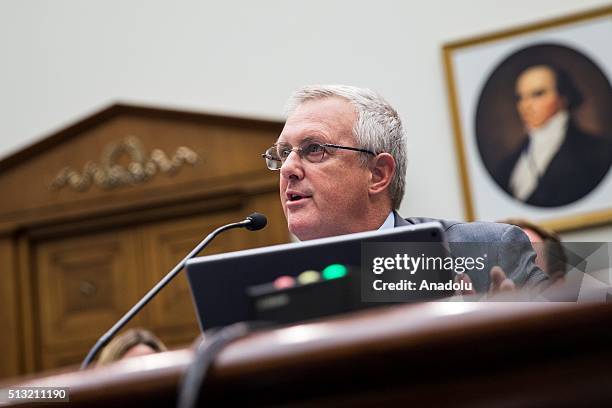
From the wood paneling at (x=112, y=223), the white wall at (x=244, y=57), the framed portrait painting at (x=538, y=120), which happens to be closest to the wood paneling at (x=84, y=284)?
the wood paneling at (x=112, y=223)

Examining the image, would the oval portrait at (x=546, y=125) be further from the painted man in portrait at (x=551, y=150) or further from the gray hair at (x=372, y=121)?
the gray hair at (x=372, y=121)

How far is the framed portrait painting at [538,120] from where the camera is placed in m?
5.36

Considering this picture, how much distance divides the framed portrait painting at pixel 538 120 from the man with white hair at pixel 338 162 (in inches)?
98.4

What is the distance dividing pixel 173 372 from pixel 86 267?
5637 millimetres

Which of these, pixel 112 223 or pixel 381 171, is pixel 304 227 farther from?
pixel 112 223

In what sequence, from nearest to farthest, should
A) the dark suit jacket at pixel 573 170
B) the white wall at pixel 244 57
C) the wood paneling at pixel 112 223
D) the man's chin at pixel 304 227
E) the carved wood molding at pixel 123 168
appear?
the man's chin at pixel 304 227, the dark suit jacket at pixel 573 170, the white wall at pixel 244 57, the wood paneling at pixel 112 223, the carved wood molding at pixel 123 168

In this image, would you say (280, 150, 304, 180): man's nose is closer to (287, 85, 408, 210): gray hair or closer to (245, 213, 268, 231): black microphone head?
(287, 85, 408, 210): gray hair

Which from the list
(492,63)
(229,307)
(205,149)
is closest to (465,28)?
(492,63)

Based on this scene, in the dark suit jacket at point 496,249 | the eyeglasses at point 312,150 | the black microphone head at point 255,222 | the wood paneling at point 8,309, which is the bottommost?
the wood paneling at point 8,309

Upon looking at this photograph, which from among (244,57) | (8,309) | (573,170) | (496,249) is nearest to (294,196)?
(496,249)

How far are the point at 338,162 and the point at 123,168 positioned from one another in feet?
12.0

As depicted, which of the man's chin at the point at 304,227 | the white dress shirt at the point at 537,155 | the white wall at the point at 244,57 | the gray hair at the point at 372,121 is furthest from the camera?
the white wall at the point at 244,57

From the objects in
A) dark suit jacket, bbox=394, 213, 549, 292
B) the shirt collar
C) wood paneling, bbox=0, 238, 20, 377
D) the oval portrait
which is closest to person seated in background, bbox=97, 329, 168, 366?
the shirt collar

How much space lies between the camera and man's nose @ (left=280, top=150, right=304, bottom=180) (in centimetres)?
298
